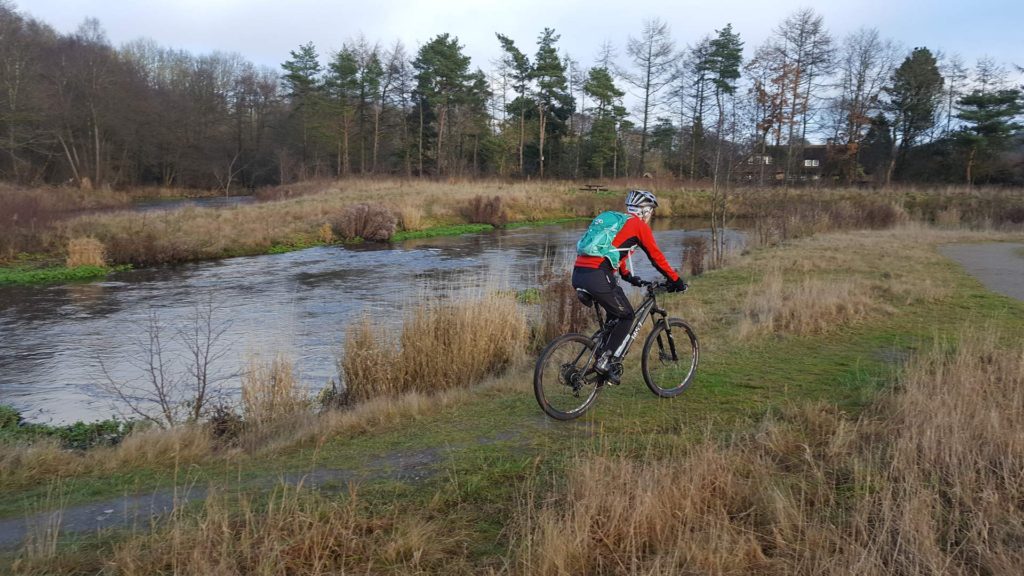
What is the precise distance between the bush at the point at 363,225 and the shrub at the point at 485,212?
7124 millimetres

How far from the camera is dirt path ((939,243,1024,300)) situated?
463 inches

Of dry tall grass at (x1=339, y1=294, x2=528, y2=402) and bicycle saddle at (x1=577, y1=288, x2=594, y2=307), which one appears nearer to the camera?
bicycle saddle at (x1=577, y1=288, x2=594, y2=307)

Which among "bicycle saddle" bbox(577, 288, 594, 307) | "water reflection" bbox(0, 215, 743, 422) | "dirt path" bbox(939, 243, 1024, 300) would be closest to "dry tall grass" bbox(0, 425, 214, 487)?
"water reflection" bbox(0, 215, 743, 422)

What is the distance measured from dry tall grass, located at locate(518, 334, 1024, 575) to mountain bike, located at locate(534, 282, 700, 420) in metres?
1.25

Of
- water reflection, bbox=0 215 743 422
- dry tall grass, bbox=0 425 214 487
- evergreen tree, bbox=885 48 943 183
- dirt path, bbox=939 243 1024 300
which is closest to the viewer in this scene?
dry tall grass, bbox=0 425 214 487

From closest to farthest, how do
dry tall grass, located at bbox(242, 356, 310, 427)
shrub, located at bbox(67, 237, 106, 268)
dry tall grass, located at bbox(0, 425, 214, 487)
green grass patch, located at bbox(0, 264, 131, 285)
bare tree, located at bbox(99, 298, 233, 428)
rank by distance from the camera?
1. dry tall grass, located at bbox(0, 425, 214, 487)
2. dry tall grass, located at bbox(242, 356, 310, 427)
3. bare tree, located at bbox(99, 298, 233, 428)
4. green grass patch, located at bbox(0, 264, 131, 285)
5. shrub, located at bbox(67, 237, 106, 268)

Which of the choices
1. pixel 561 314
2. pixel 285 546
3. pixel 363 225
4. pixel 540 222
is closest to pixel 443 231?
pixel 363 225

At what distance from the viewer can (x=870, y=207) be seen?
89.3ft

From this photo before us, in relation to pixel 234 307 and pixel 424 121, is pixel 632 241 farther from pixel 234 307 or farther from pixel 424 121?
pixel 424 121

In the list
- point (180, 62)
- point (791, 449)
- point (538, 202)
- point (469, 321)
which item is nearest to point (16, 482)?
point (469, 321)

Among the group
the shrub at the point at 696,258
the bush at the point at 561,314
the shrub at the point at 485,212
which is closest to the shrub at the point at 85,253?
the bush at the point at 561,314

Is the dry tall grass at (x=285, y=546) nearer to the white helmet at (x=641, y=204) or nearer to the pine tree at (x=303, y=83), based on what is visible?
the white helmet at (x=641, y=204)

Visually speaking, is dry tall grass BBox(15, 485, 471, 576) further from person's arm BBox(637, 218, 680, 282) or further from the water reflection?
the water reflection

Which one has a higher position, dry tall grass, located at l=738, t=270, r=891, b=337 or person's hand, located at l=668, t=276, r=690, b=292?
person's hand, located at l=668, t=276, r=690, b=292
